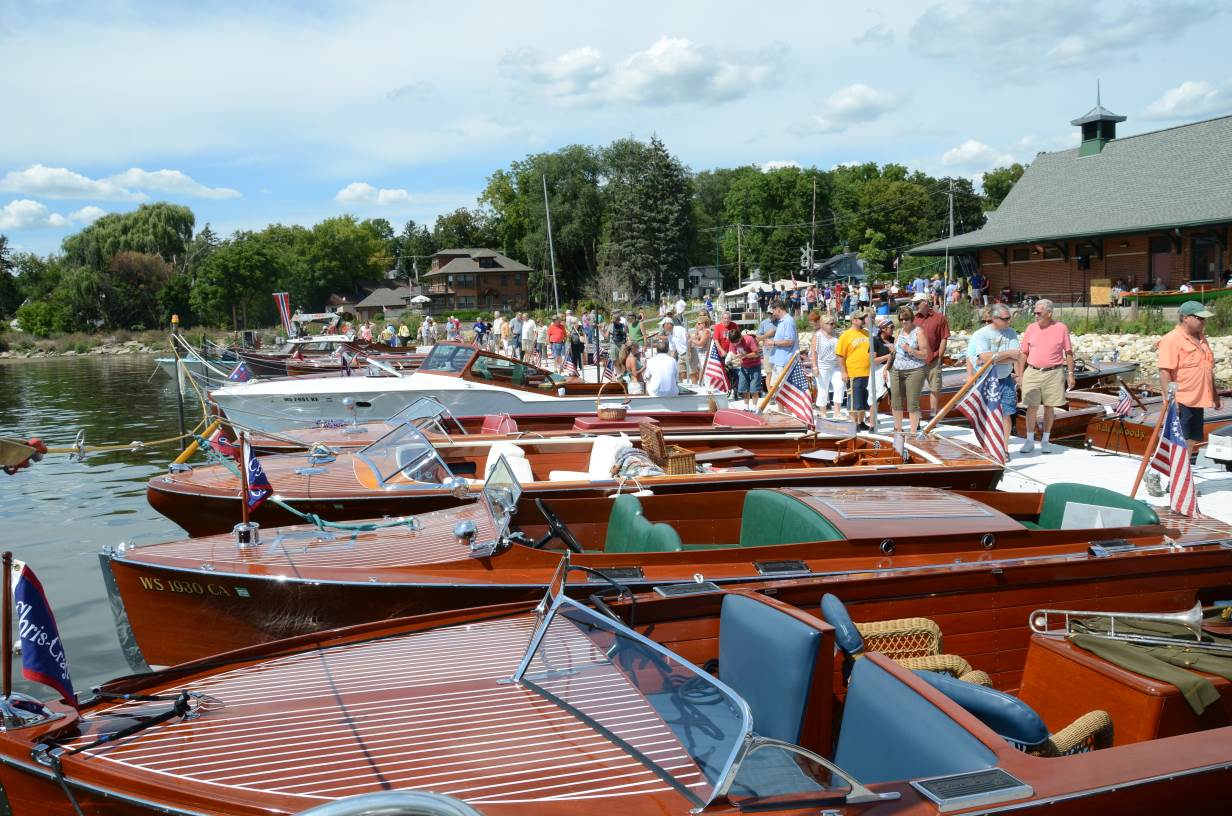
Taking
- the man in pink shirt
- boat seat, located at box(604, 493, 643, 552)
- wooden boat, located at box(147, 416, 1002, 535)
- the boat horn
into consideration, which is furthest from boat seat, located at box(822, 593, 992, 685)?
the man in pink shirt

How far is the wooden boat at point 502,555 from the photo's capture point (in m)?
4.92

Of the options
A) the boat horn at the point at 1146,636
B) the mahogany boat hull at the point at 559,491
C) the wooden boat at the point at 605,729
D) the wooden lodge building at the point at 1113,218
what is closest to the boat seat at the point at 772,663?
the wooden boat at the point at 605,729

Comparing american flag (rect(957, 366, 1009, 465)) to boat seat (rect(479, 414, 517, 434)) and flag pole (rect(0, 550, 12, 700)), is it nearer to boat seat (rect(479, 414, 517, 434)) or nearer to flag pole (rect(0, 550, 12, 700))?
boat seat (rect(479, 414, 517, 434))

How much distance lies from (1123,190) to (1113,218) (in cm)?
286

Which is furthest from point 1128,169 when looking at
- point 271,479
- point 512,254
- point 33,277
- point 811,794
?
point 33,277

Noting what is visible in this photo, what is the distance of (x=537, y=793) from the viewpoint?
8.98 ft

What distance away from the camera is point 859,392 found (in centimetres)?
1232

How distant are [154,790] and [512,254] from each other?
86768mm

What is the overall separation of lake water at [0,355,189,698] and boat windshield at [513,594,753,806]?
15.1ft

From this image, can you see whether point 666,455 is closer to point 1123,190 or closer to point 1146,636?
point 1146,636

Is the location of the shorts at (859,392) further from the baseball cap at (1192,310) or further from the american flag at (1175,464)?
the american flag at (1175,464)

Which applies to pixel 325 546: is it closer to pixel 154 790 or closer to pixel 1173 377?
pixel 154 790

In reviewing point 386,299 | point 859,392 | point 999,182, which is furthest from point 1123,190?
point 386,299

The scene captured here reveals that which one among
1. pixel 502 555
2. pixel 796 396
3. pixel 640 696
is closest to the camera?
pixel 640 696
